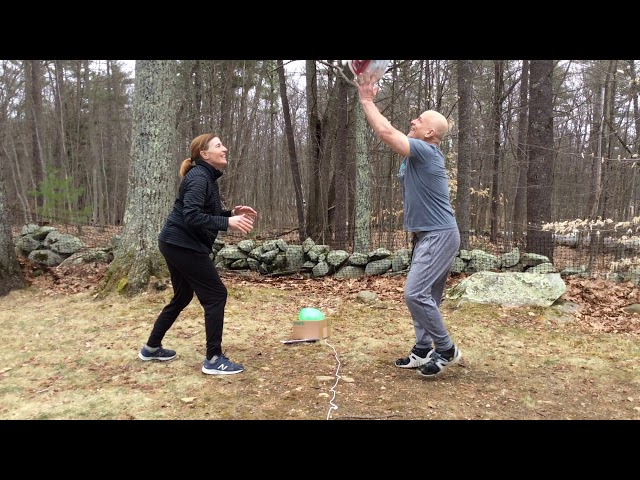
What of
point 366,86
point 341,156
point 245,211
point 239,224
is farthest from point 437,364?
point 341,156

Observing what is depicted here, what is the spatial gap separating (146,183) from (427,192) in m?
4.16

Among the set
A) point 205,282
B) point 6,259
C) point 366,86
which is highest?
point 366,86

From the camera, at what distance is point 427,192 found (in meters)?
3.31

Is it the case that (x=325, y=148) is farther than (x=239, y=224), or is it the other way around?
(x=325, y=148)

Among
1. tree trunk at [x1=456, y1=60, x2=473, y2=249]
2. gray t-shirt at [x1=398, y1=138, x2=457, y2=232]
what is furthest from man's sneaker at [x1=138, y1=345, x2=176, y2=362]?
tree trunk at [x1=456, y1=60, x2=473, y2=249]

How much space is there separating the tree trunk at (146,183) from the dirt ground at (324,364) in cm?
39

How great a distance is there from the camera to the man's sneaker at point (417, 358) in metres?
3.71

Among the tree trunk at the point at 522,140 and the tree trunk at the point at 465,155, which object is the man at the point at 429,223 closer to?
the tree trunk at the point at 465,155

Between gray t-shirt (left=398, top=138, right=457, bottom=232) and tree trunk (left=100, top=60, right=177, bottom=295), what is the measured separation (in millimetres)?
3921

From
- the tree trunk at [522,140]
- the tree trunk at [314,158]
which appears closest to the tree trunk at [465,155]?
the tree trunk at [522,140]

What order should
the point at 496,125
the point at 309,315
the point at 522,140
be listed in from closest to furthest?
the point at 309,315 → the point at 522,140 → the point at 496,125

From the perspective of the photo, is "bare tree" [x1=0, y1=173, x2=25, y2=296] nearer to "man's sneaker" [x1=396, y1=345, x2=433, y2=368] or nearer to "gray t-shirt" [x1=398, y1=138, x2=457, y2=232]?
"man's sneaker" [x1=396, y1=345, x2=433, y2=368]

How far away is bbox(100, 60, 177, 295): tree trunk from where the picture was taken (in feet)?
19.9

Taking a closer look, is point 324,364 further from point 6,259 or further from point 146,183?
point 6,259
